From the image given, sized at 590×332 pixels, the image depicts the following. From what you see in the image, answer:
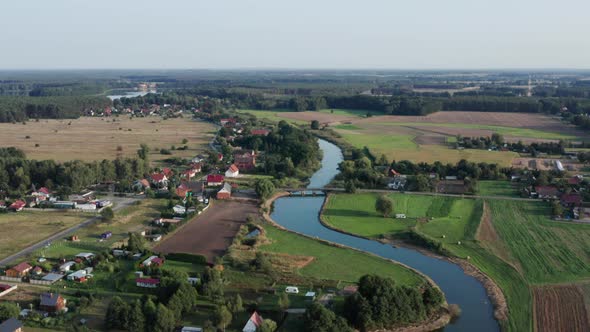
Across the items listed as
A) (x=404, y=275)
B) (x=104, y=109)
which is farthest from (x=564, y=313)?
(x=104, y=109)

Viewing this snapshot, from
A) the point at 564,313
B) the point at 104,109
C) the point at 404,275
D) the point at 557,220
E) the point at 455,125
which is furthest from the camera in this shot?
the point at 104,109

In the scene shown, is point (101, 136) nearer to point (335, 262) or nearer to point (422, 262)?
point (335, 262)

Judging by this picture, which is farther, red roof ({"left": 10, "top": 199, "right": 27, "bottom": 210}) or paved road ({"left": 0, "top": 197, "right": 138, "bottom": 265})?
red roof ({"left": 10, "top": 199, "right": 27, "bottom": 210})

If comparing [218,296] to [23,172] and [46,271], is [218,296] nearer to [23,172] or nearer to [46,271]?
[46,271]

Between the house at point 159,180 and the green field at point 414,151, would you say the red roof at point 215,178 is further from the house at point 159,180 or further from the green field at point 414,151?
the green field at point 414,151

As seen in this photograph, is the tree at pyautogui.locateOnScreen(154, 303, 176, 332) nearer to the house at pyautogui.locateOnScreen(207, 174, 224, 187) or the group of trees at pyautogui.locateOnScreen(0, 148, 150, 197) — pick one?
the group of trees at pyautogui.locateOnScreen(0, 148, 150, 197)

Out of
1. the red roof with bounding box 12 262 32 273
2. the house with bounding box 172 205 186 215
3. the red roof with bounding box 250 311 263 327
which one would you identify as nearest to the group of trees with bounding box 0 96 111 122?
the house with bounding box 172 205 186 215

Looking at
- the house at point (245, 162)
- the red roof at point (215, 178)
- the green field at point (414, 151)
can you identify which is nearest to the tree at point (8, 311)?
the red roof at point (215, 178)

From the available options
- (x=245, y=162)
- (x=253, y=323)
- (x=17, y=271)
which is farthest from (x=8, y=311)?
(x=245, y=162)
